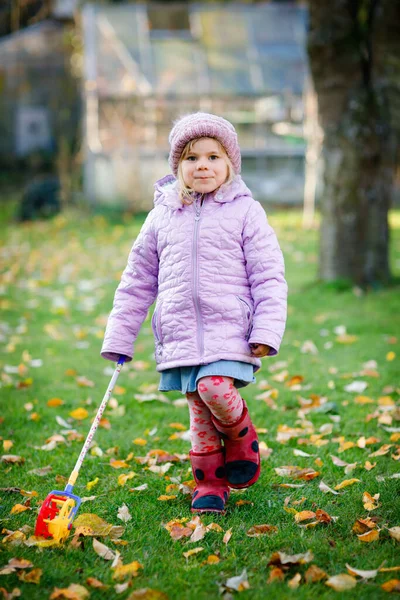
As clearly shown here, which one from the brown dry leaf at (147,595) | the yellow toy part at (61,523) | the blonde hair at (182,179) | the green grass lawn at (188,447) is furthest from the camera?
the blonde hair at (182,179)

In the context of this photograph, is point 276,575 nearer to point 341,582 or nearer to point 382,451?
point 341,582

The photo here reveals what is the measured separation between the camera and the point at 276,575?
2596mm

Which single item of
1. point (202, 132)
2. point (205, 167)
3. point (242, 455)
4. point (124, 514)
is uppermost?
point (202, 132)

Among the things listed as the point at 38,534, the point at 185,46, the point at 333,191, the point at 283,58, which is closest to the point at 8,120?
the point at 185,46

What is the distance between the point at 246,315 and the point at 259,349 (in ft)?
0.52

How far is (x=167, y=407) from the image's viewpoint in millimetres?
4863

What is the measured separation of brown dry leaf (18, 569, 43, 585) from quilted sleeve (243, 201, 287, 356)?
1.20 m

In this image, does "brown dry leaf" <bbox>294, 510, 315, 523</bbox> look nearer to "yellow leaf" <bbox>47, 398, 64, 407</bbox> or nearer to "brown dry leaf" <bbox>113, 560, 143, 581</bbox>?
"brown dry leaf" <bbox>113, 560, 143, 581</bbox>

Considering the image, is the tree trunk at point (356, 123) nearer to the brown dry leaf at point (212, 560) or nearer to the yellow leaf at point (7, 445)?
the yellow leaf at point (7, 445)

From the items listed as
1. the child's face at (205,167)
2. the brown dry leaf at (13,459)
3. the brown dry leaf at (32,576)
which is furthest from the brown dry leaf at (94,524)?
the child's face at (205,167)

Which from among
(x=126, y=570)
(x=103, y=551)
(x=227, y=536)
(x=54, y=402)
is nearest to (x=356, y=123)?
(x=54, y=402)

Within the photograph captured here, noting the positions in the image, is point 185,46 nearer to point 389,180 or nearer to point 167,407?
point 389,180

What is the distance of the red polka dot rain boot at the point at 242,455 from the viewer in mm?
3252

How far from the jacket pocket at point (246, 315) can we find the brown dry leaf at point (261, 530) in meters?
0.78
